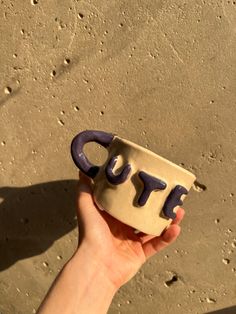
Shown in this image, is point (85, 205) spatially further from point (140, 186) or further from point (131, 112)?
point (131, 112)

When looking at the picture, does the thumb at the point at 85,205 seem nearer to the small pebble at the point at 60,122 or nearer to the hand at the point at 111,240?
the hand at the point at 111,240

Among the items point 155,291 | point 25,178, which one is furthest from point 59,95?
point 155,291

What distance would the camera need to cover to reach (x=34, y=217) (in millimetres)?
947

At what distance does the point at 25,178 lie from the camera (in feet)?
3.03

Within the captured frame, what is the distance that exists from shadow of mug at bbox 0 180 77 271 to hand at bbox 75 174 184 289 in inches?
6.8

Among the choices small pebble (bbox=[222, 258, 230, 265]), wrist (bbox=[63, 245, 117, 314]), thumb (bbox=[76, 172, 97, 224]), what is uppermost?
thumb (bbox=[76, 172, 97, 224])

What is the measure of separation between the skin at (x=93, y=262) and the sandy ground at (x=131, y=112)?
0.15 meters

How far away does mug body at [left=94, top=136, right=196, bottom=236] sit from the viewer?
0.66 m

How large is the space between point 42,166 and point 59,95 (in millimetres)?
137

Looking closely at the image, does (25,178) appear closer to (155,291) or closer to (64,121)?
(64,121)

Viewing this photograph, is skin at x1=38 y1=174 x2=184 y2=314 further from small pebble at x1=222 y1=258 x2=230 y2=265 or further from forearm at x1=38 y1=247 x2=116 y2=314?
small pebble at x1=222 y1=258 x2=230 y2=265

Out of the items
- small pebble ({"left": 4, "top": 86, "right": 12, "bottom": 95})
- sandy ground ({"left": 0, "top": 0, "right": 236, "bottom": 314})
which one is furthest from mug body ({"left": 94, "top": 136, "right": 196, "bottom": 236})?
small pebble ({"left": 4, "top": 86, "right": 12, "bottom": 95})

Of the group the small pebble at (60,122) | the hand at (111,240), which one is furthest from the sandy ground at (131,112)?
the hand at (111,240)

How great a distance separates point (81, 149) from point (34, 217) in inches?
11.3
